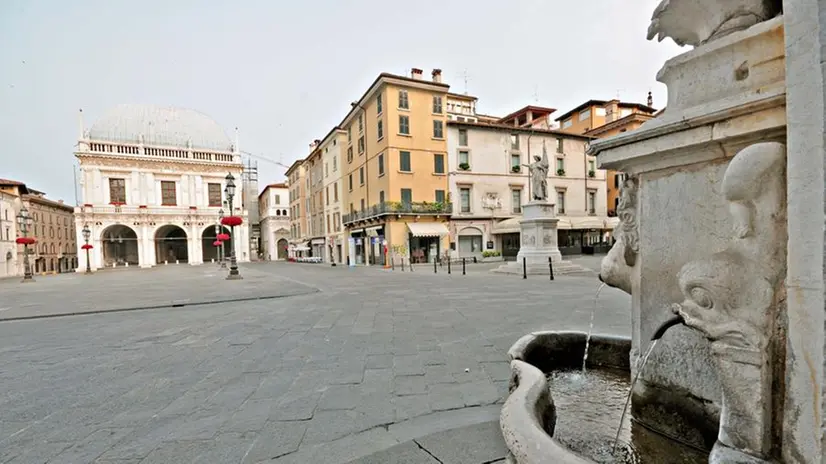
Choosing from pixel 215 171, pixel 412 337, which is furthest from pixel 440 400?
pixel 215 171

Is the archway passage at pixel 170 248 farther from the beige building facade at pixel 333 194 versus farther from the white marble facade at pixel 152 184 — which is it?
the beige building facade at pixel 333 194

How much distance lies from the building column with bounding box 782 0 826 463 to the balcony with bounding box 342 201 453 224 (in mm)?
25699

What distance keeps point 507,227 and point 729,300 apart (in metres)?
28.2

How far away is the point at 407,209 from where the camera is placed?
2756 centimetres

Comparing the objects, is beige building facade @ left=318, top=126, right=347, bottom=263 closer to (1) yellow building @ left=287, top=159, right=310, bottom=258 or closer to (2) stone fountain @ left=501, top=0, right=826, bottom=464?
(1) yellow building @ left=287, top=159, right=310, bottom=258

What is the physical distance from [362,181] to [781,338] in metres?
31.8

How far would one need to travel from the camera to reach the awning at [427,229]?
2759 centimetres

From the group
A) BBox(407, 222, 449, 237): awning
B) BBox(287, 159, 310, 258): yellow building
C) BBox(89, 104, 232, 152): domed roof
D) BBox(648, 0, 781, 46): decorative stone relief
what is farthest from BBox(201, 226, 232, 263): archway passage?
BBox(648, 0, 781, 46): decorative stone relief

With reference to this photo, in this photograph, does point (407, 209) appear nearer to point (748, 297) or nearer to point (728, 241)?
point (728, 241)

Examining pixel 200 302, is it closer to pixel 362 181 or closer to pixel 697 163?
pixel 697 163

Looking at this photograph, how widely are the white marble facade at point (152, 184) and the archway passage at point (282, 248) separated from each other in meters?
9.42

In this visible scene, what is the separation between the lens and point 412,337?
528 centimetres

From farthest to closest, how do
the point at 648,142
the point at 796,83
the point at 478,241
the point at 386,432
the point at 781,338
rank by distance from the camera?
the point at 478,241
the point at 386,432
the point at 648,142
the point at 781,338
the point at 796,83

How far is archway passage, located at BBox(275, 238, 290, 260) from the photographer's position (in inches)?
2355
